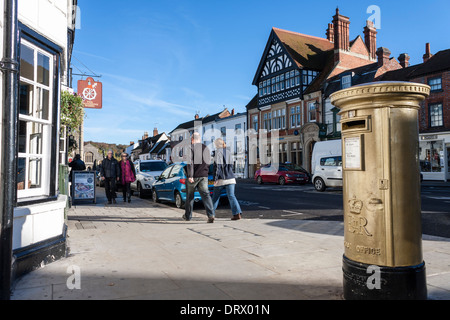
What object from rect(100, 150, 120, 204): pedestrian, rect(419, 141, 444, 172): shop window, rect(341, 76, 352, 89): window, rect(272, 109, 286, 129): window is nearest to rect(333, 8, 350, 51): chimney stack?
rect(341, 76, 352, 89): window

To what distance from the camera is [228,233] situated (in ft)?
19.9

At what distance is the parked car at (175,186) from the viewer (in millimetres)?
10203

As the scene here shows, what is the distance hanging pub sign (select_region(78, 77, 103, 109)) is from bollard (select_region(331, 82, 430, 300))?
15.3 meters

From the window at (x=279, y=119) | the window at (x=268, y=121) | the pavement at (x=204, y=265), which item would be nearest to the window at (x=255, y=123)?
the window at (x=268, y=121)

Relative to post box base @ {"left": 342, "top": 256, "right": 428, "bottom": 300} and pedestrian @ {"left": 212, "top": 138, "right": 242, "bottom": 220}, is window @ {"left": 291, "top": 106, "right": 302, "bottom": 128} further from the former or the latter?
post box base @ {"left": 342, "top": 256, "right": 428, "bottom": 300}

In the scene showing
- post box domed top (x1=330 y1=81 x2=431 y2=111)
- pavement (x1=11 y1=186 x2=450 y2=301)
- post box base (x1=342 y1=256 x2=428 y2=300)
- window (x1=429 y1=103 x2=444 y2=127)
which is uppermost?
window (x1=429 y1=103 x2=444 y2=127)

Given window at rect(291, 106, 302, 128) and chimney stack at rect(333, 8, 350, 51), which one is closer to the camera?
chimney stack at rect(333, 8, 350, 51)

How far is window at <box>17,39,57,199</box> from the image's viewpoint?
417cm

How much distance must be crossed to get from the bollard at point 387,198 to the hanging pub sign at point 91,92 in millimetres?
15257

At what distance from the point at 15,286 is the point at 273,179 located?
21.8 meters

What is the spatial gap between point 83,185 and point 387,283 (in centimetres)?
1047

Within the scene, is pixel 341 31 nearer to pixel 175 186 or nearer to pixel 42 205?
pixel 175 186

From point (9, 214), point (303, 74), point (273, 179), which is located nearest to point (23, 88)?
point (9, 214)

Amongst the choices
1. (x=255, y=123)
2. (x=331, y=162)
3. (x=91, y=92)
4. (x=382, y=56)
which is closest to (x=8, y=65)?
(x=91, y=92)
